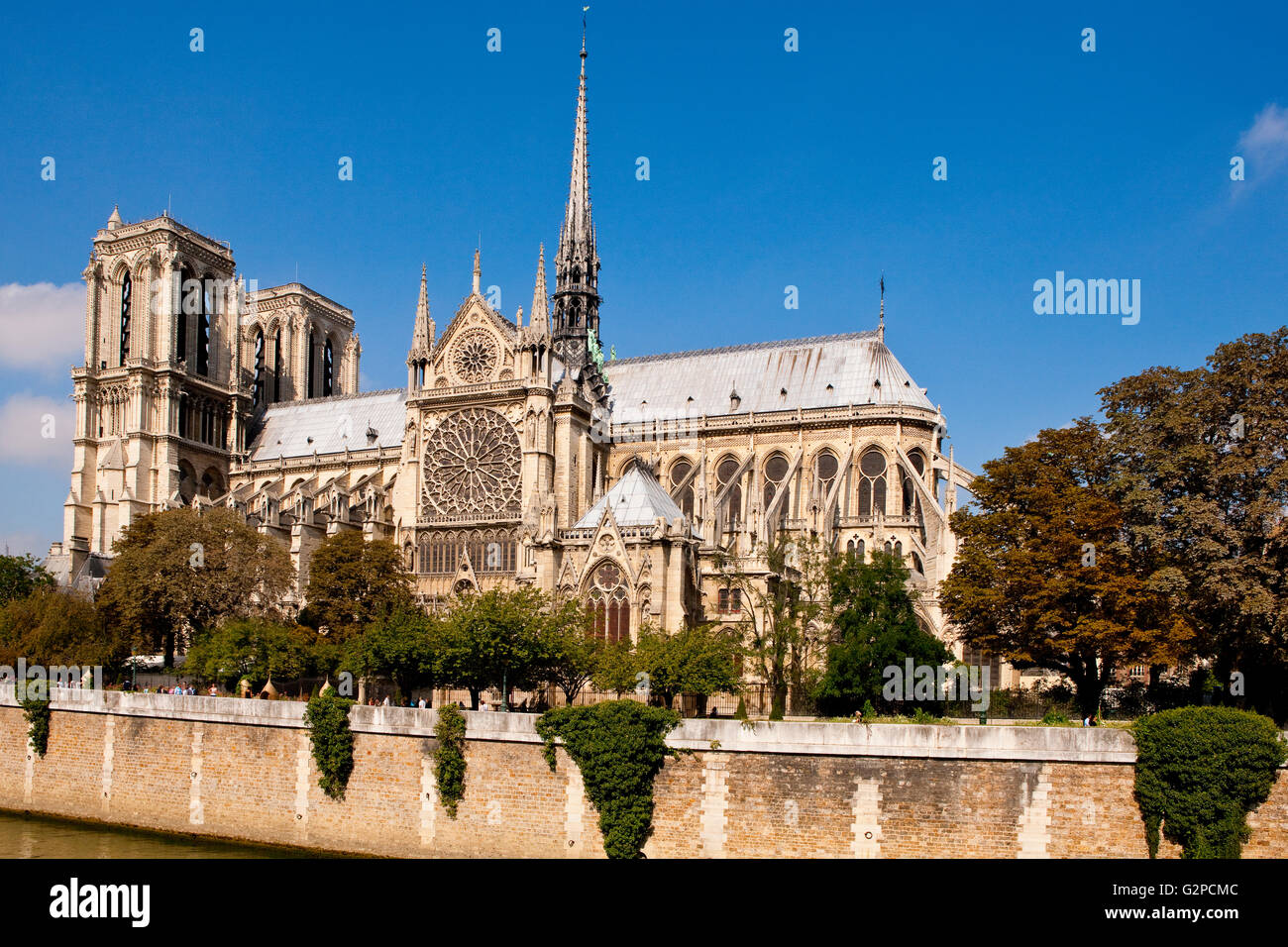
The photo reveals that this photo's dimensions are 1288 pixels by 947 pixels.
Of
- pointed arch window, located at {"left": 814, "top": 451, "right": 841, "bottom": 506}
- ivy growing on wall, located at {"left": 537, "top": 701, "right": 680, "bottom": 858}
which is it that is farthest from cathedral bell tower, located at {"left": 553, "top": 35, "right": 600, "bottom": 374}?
ivy growing on wall, located at {"left": 537, "top": 701, "right": 680, "bottom": 858}

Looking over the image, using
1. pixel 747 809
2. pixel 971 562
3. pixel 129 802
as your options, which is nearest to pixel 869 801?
pixel 747 809

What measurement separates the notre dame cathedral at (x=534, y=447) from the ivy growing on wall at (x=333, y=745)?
10979 millimetres

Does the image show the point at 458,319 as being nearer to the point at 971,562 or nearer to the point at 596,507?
the point at 596,507

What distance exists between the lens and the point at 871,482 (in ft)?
179

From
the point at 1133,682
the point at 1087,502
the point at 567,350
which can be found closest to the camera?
the point at 1087,502

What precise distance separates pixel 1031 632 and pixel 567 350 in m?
34.0

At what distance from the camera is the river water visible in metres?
29.6

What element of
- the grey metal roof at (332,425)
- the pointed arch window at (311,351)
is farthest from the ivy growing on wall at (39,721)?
the pointed arch window at (311,351)

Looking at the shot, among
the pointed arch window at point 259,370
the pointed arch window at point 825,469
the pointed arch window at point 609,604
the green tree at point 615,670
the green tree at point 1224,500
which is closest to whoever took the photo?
the green tree at point 1224,500

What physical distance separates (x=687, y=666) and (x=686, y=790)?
267 inches

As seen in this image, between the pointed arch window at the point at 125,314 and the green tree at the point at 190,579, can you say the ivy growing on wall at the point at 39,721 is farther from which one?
the pointed arch window at the point at 125,314

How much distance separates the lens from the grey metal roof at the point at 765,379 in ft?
189

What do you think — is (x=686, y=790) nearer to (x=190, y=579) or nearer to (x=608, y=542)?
(x=608, y=542)
